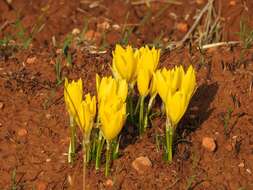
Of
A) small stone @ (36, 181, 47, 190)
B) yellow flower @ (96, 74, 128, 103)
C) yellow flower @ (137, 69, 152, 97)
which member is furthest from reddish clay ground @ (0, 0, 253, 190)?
yellow flower @ (96, 74, 128, 103)

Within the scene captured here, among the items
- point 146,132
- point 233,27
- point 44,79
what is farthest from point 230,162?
point 233,27

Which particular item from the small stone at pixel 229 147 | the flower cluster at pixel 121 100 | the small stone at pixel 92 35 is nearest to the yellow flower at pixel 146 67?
the flower cluster at pixel 121 100

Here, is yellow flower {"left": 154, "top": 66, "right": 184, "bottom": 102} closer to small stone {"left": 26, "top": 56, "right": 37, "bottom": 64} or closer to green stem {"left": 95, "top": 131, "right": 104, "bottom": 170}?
green stem {"left": 95, "top": 131, "right": 104, "bottom": 170}

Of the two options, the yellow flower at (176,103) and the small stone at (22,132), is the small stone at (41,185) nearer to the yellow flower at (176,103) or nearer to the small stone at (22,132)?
the small stone at (22,132)

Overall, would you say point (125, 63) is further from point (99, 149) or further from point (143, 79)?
point (99, 149)

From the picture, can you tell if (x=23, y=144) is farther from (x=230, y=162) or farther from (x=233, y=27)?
(x=233, y=27)

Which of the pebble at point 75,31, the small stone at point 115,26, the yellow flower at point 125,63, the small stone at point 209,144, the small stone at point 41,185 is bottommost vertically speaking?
the small stone at point 41,185
